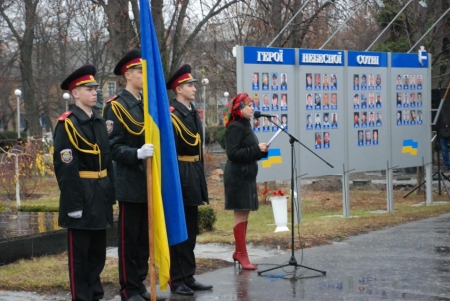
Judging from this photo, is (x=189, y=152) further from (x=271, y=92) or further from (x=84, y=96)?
(x=271, y=92)

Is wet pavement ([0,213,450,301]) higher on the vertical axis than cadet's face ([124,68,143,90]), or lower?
lower

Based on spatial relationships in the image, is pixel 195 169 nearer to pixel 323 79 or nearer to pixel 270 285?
pixel 270 285

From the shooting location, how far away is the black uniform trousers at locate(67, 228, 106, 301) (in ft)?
23.9

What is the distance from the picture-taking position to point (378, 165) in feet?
54.5

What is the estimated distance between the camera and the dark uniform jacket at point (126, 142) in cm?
776

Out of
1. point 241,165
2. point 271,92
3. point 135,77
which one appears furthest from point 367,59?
point 135,77

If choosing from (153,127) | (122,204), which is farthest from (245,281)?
(153,127)

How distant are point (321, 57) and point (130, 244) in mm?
8091

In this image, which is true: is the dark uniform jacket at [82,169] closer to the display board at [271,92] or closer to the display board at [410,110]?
the display board at [271,92]

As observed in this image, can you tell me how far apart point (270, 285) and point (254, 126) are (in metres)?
5.17

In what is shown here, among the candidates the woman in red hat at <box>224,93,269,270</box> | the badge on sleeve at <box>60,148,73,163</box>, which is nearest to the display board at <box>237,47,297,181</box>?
the woman in red hat at <box>224,93,269,270</box>

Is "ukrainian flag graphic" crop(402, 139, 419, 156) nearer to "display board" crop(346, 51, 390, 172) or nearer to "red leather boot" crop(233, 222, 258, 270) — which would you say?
"display board" crop(346, 51, 390, 172)

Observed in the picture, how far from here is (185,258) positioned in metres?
8.59

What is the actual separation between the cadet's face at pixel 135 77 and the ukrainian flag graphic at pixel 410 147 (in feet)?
34.0
